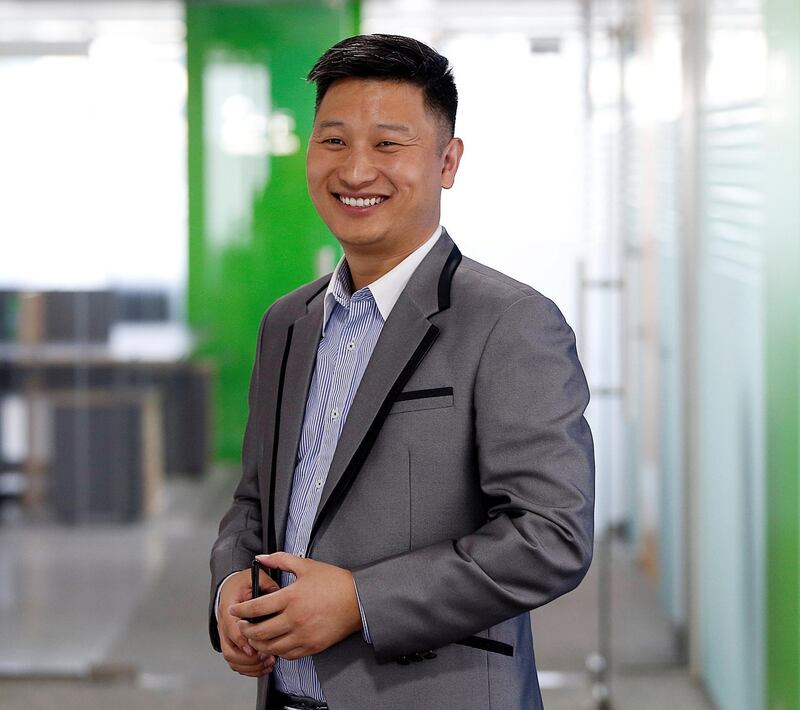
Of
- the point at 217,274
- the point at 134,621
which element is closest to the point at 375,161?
the point at 217,274

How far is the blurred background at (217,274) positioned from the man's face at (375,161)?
1.94 m

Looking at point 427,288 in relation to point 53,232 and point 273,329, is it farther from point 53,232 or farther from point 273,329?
point 53,232

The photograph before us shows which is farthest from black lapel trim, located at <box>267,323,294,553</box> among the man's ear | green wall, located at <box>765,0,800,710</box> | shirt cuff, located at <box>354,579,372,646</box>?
green wall, located at <box>765,0,800,710</box>

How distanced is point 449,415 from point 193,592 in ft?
9.37

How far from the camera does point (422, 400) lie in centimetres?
139

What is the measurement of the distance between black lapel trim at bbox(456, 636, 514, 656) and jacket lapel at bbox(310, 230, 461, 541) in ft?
0.76

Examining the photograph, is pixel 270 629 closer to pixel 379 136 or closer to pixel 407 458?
pixel 407 458

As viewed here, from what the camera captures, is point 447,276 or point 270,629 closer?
point 270,629

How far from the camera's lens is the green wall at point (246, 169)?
3.90 m

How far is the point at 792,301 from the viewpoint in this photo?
2016mm

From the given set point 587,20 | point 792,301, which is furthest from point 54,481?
point 792,301

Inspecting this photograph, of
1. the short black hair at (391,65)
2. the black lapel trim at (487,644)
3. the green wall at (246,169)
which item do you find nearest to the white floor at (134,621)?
the green wall at (246,169)

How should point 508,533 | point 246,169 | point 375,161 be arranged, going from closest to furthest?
point 508,533 → point 375,161 → point 246,169

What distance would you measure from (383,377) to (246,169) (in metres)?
2.69
